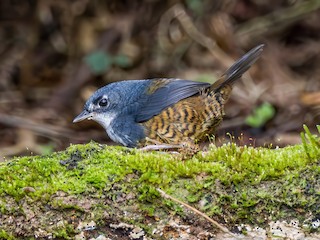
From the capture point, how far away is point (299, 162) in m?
3.35

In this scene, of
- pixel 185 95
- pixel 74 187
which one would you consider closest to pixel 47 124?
pixel 185 95

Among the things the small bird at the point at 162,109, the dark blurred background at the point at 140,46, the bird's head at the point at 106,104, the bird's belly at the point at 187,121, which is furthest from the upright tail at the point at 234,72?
the dark blurred background at the point at 140,46

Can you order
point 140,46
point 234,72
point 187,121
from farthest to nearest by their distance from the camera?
point 140,46 < point 234,72 < point 187,121

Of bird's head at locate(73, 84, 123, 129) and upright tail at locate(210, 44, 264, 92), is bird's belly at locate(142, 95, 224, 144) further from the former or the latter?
bird's head at locate(73, 84, 123, 129)

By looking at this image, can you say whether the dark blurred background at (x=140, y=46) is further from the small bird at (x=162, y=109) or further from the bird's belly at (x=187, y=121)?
the bird's belly at (x=187, y=121)

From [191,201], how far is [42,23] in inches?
306

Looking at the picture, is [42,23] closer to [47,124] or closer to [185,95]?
[47,124]

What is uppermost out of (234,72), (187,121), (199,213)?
(234,72)

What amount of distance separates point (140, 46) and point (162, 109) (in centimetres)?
505

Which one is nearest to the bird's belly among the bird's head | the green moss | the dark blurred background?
the bird's head

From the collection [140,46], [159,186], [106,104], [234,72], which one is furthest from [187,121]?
[140,46]

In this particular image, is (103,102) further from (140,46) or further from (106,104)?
(140,46)

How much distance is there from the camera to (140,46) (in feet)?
33.2

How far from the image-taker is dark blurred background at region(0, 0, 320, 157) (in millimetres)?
9352
